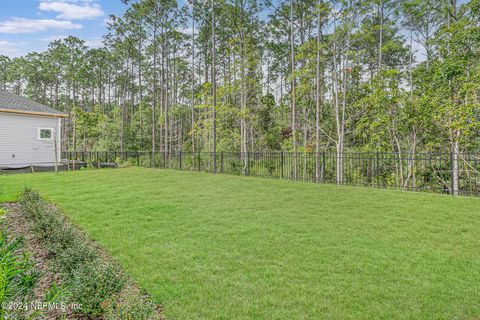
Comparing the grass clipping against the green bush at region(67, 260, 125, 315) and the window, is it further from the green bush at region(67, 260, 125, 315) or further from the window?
the window

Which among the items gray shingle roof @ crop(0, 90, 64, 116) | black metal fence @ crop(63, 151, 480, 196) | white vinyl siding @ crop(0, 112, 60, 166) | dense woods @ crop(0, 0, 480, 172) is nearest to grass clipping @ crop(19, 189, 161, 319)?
black metal fence @ crop(63, 151, 480, 196)

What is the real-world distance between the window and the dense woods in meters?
6.29

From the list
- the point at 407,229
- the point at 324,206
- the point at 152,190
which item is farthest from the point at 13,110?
the point at 407,229

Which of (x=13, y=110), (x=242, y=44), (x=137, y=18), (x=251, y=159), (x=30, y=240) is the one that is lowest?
(x=30, y=240)

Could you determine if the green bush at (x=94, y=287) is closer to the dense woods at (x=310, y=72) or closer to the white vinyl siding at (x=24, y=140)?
the dense woods at (x=310, y=72)

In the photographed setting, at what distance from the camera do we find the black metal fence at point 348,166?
838 centimetres

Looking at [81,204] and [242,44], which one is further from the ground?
[242,44]

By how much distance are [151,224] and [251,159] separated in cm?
853

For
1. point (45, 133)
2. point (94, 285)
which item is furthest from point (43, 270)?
point (45, 133)

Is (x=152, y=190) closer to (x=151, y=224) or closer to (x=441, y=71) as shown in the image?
(x=151, y=224)

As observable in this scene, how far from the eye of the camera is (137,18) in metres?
20.0

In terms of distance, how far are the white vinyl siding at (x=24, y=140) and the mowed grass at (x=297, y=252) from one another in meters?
10.1

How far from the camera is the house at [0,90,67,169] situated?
47.0ft

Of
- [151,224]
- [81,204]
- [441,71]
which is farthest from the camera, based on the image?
[441,71]
